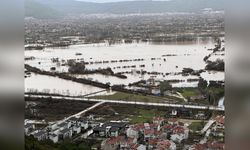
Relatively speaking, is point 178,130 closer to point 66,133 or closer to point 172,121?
point 172,121

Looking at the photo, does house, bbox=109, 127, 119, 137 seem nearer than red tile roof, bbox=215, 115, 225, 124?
No

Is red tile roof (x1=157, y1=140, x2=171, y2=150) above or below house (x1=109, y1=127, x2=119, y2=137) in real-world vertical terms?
below

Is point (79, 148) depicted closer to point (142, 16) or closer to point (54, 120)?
point (54, 120)

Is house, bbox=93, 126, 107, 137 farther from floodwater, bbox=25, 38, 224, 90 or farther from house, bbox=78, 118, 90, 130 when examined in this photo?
floodwater, bbox=25, 38, 224, 90

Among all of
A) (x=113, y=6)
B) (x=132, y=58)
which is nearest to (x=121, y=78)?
(x=132, y=58)

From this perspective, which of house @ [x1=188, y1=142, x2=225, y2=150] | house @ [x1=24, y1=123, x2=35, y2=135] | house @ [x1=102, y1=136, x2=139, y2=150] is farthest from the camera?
house @ [x1=102, y1=136, x2=139, y2=150]

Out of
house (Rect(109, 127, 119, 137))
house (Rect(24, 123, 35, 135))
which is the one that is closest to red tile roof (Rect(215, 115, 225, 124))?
house (Rect(109, 127, 119, 137))
